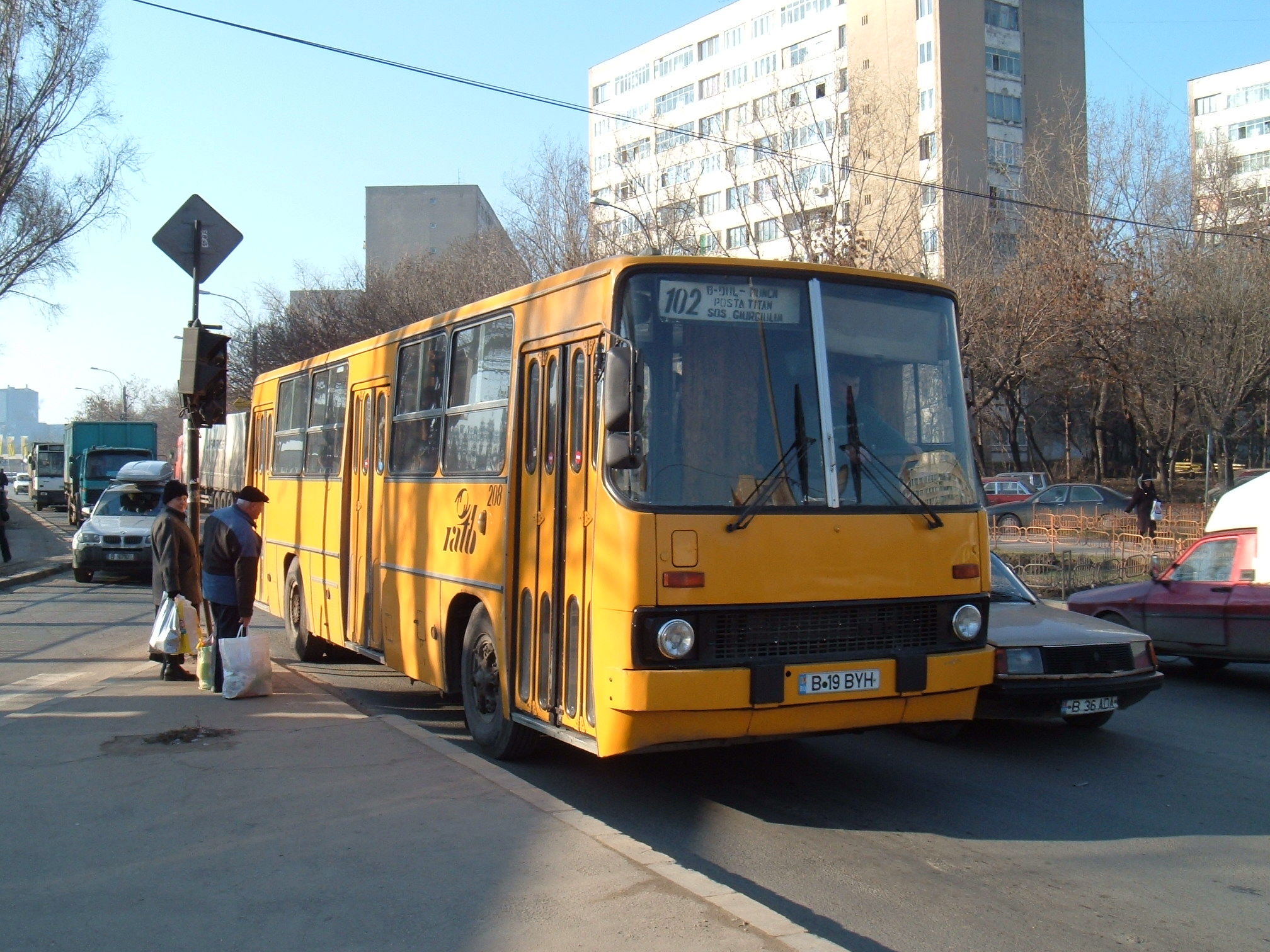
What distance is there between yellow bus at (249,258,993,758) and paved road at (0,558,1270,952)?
641 mm

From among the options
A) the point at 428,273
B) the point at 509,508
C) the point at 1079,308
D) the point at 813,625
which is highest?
the point at 428,273

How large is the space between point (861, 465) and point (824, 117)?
3588 centimetres

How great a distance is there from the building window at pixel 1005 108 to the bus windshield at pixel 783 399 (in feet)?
193

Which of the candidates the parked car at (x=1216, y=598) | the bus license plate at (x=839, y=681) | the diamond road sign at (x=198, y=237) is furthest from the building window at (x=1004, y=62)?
the bus license plate at (x=839, y=681)

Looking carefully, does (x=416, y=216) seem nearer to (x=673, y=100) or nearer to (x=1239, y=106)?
(x=673, y=100)

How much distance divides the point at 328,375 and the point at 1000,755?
7.46 meters

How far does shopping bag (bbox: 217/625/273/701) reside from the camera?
31.2ft

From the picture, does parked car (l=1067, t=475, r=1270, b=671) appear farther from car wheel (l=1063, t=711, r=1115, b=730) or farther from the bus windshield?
the bus windshield

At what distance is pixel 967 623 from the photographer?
6844mm

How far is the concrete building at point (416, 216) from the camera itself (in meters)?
90.8

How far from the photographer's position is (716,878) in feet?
18.4

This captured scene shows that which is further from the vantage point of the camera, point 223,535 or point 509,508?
point 223,535

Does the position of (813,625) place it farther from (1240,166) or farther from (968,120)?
(968,120)

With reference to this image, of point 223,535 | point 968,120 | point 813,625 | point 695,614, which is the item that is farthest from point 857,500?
point 968,120
